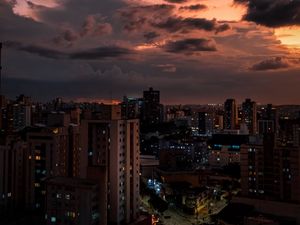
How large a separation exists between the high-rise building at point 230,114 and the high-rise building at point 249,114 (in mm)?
1341

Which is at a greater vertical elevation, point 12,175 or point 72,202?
point 12,175

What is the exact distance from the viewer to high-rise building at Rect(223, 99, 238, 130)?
1491 inches

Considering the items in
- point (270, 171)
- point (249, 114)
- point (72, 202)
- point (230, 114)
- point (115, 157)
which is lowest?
point (72, 202)

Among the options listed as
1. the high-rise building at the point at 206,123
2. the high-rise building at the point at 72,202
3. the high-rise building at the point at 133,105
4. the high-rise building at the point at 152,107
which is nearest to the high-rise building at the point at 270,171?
the high-rise building at the point at 72,202

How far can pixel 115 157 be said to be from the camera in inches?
415

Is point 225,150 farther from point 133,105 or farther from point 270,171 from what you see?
point 133,105

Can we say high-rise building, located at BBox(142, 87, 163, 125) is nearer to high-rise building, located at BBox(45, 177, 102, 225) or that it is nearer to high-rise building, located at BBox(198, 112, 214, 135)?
high-rise building, located at BBox(198, 112, 214, 135)

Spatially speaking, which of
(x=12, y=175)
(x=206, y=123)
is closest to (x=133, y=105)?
(x=206, y=123)

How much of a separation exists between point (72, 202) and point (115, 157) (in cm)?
217

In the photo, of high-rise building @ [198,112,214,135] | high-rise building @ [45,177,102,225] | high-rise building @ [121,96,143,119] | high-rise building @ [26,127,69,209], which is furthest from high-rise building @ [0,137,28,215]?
high-rise building @ [198,112,214,135]

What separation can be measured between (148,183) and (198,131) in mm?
20013

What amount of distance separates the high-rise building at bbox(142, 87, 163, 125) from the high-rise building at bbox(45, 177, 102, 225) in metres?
29.6

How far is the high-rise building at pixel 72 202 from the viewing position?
338 inches

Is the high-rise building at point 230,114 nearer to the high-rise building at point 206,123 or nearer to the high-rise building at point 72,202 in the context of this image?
the high-rise building at point 206,123
